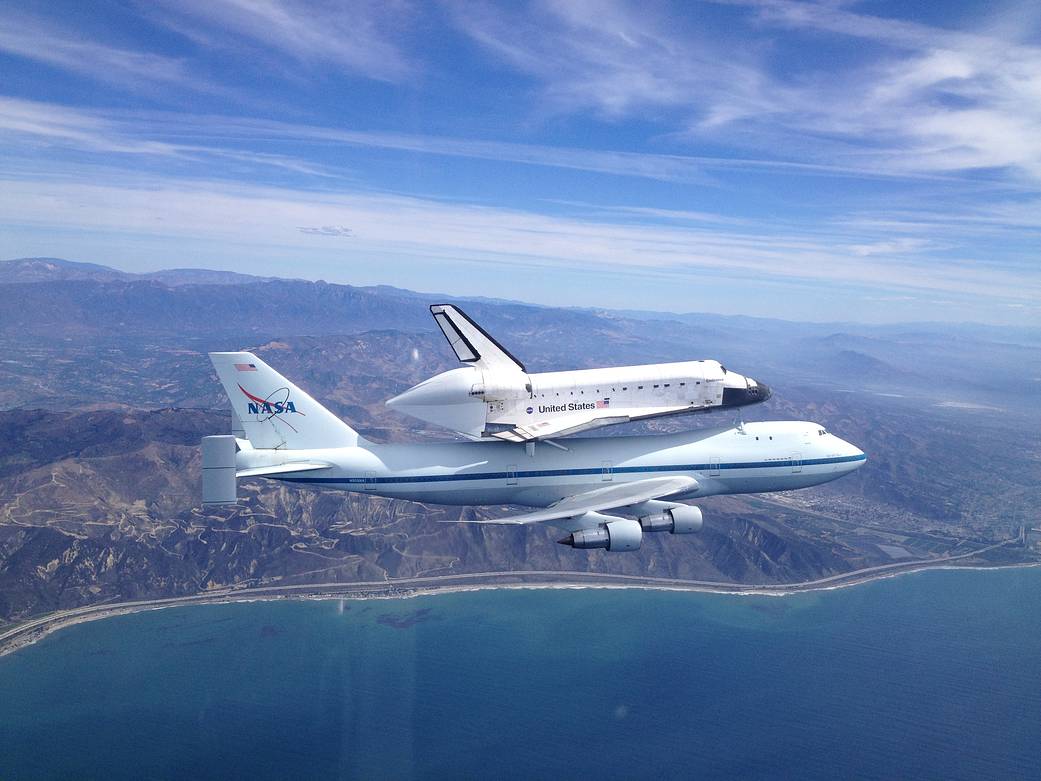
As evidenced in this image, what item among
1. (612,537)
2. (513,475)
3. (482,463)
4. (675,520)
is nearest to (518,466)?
(513,475)

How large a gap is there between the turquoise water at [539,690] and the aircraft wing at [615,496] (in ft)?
283

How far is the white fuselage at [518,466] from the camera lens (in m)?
44.9

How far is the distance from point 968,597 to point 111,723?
228 m

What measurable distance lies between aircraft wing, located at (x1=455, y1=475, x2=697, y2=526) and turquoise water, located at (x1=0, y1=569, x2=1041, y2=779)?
86.3m

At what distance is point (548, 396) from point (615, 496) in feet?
28.7

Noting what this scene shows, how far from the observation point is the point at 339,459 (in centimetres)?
4522

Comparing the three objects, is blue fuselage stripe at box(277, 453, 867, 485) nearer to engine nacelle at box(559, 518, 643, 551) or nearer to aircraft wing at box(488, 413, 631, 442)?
aircraft wing at box(488, 413, 631, 442)

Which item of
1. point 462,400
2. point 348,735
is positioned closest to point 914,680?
point 348,735

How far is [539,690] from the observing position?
439 ft

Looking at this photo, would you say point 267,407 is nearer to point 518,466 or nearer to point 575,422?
point 518,466

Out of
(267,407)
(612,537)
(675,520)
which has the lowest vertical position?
(612,537)

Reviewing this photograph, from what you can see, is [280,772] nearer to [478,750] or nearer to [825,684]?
[478,750]

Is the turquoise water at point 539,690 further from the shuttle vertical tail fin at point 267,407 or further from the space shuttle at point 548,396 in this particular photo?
the space shuttle at point 548,396

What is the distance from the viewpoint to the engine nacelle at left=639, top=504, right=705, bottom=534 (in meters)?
43.2
